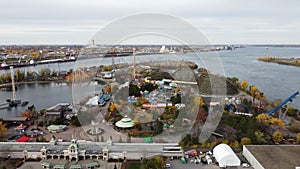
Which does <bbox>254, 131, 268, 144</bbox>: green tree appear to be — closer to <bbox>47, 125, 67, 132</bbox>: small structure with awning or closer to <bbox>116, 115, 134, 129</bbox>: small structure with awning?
<bbox>116, 115, 134, 129</bbox>: small structure with awning

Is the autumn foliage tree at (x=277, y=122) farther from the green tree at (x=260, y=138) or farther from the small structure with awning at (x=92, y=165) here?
the small structure with awning at (x=92, y=165)

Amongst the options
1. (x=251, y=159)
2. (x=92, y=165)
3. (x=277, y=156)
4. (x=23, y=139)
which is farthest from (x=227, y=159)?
(x=23, y=139)

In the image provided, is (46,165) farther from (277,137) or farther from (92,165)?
(277,137)

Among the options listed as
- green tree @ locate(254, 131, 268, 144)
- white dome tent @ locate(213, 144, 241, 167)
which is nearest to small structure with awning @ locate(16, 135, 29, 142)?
white dome tent @ locate(213, 144, 241, 167)

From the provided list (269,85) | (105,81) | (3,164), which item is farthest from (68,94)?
(269,85)

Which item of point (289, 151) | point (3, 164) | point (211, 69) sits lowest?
point (3, 164)

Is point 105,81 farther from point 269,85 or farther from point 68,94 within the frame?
point 269,85
